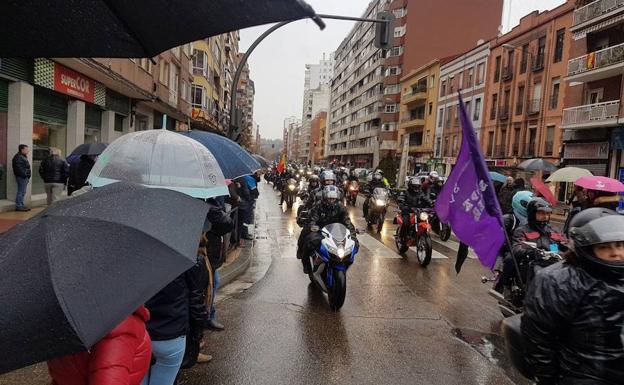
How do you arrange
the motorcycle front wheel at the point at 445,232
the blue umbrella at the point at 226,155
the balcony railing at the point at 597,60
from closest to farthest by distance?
1. the blue umbrella at the point at 226,155
2. the motorcycle front wheel at the point at 445,232
3. the balcony railing at the point at 597,60

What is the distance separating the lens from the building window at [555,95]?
95.5 feet

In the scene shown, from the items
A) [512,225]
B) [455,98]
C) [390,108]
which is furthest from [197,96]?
[390,108]

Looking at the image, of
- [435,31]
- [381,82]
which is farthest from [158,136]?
[381,82]

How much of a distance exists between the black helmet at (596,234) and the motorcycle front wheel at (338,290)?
3676 millimetres

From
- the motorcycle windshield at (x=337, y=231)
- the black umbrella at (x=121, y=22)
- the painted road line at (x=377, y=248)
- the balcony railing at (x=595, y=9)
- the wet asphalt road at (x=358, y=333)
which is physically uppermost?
the balcony railing at (x=595, y=9)

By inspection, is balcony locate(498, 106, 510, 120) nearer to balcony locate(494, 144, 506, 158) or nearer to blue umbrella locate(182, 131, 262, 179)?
balcony locate(494, 144, 506, 158)

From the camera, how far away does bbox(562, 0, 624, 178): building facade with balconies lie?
76.8 feet

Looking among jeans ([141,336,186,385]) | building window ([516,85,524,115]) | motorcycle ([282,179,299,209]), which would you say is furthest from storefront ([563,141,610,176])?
jeans ([141,336,186,385])

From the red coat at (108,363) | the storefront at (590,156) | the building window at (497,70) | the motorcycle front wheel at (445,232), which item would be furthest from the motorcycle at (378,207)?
the building window at (497,70)

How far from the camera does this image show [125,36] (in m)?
2.33

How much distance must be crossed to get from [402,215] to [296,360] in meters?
6.22

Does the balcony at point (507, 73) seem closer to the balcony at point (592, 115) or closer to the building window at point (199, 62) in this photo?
the balcony at point (592, 115)

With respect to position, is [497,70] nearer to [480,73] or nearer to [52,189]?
[480,73]

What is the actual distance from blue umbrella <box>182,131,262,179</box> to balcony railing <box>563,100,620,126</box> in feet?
79.1
